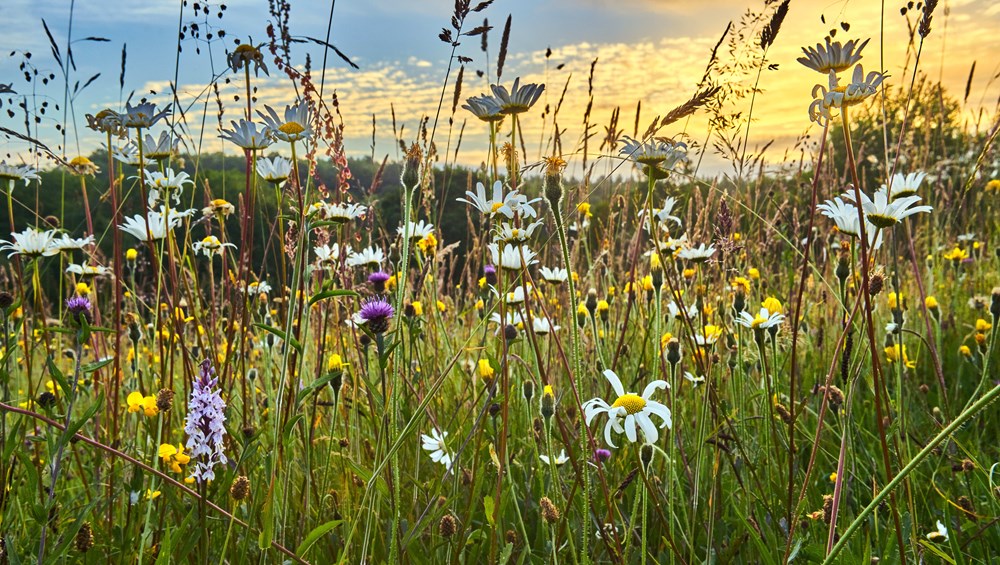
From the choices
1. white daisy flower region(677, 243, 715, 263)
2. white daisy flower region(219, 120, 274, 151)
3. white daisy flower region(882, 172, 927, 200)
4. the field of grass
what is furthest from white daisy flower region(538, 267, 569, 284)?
white daisy flower region(219, 120, 274, 151)

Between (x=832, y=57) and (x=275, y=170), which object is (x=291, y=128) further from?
(x=832, y=57)

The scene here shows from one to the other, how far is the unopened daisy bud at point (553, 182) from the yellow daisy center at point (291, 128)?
42 centimetres

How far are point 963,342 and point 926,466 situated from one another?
4.34ft

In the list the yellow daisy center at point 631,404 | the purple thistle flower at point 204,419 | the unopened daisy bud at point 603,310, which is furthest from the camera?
the unopened daisy bud at point 603,310

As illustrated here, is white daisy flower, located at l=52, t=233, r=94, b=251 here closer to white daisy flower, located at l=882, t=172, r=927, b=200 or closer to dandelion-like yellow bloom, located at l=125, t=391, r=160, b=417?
dandelion-like yellow bloom, located at l=125, t=391, r=160, b=417

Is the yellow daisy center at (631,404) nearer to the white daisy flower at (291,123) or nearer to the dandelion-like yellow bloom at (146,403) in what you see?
the white daisy flower at (291,123)

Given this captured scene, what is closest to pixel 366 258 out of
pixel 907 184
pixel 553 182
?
pixel 553 182

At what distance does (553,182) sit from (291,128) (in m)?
0.45

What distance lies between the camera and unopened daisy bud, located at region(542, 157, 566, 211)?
0.96 metres

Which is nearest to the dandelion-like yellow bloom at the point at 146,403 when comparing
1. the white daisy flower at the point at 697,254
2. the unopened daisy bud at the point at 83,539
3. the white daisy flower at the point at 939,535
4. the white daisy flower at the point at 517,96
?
the unopened daisy bud at the point at 83,539

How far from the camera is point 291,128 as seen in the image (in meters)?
1.14

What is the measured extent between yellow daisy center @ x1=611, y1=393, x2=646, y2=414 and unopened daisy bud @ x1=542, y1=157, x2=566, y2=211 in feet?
1.00

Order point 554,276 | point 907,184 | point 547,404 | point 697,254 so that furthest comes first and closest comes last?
point 554,276 < point 697,254 < point 907,184 < point 547,404

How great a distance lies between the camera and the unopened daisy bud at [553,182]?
0.96 metres
